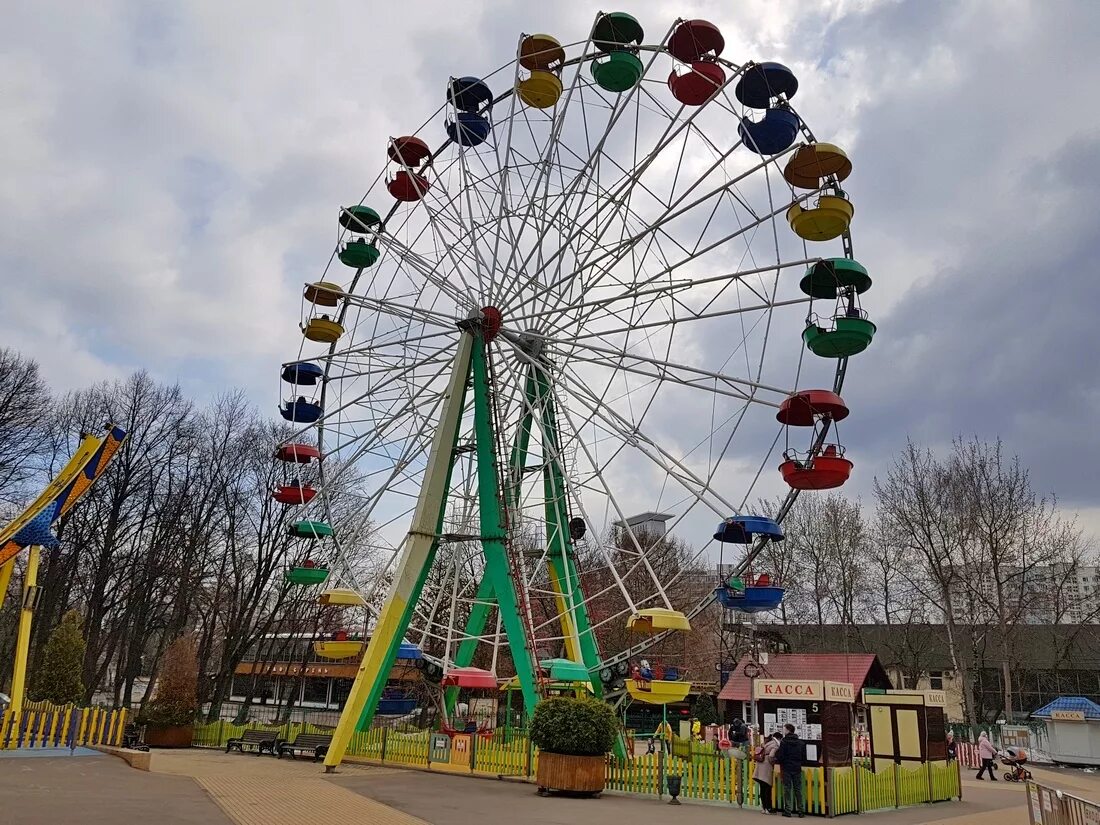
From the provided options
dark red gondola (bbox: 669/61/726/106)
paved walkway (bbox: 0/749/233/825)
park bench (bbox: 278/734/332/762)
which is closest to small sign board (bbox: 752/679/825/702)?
paved walkway (bbox: 0/749/233/825)

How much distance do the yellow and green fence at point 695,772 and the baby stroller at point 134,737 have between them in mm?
8287

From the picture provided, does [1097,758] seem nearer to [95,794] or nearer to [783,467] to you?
[783,467]

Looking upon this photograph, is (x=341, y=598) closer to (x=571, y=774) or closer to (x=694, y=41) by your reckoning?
(x=571, y=774)

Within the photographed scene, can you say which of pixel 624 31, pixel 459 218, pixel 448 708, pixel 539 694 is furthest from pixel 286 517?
pixel 624 31

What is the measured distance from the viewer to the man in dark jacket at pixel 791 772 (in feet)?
43.2

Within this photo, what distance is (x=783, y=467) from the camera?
16188 millimetres

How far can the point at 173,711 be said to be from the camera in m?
24.8

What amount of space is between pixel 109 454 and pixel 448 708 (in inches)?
456

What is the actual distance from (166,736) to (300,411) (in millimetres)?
11208

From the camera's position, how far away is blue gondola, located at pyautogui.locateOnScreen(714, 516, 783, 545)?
676 inches

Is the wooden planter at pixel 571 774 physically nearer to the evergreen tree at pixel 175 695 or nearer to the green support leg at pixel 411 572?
the green support leg at pixel 411 572

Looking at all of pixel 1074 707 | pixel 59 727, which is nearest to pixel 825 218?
pixel 59 727

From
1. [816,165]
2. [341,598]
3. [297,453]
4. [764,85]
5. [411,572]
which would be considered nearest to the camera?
[816,165]

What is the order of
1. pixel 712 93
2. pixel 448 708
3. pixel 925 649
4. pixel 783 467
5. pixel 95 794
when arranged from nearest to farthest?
pixel 95 794 → pixel 783 467 → pixel 712 93 → pixel 448 708 → pixel 925 649
